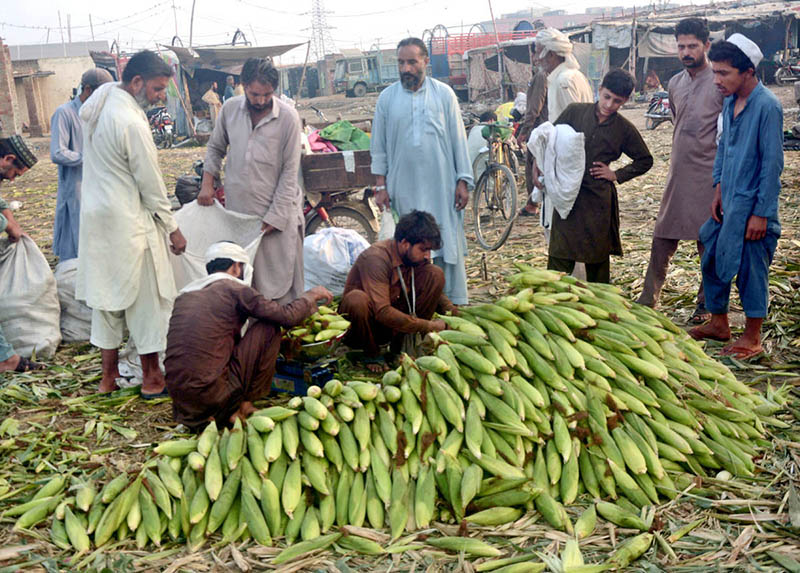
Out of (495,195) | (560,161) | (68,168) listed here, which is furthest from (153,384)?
(495,195)

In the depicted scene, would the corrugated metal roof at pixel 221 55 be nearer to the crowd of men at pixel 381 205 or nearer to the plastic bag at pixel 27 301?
the crowd of men at pixel 381 205

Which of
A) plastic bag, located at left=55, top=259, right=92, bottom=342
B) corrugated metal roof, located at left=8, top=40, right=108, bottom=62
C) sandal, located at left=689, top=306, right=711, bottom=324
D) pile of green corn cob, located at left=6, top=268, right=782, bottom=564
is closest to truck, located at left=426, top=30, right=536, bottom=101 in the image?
sandal, located at left=689, top=306, right=711, bottom=324

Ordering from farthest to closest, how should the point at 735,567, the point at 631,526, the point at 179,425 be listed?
1. the point at 179,425
2. the point at 631,526
3. the point at 735,567

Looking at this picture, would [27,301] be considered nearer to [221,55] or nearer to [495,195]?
[495,195]

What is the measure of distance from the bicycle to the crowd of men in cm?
257

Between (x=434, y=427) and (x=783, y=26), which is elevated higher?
(x=783, y=26)

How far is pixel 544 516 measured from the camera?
2.82m

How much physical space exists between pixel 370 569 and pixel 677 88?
13.2 feet

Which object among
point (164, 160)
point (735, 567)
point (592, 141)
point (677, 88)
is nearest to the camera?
point (735, 567)

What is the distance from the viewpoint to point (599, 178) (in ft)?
15.6

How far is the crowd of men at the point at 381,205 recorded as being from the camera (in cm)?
384

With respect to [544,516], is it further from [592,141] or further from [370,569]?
[592,141]

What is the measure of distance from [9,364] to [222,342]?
2019 mm

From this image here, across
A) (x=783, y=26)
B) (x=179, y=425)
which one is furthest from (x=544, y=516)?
(x=783, y=26)
